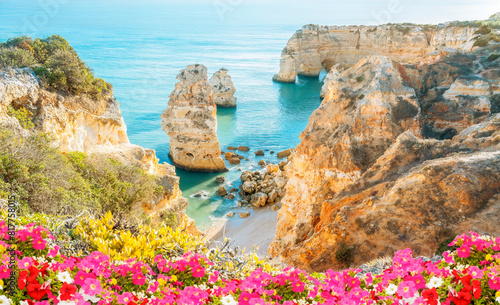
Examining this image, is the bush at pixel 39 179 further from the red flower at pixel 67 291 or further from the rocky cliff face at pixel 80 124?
the red flower at pixel 67 291

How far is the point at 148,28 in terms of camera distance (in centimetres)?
14200

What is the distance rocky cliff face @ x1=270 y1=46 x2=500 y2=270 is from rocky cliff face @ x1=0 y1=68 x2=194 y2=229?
22.6ft

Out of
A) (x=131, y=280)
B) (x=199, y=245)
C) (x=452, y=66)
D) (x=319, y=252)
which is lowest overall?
(x=319, y=252)

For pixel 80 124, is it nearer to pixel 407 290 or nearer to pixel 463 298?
pixel 407 290

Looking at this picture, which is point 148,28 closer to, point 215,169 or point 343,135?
point 215,169

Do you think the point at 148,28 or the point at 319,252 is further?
the point at 148,28

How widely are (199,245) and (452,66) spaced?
2136cm

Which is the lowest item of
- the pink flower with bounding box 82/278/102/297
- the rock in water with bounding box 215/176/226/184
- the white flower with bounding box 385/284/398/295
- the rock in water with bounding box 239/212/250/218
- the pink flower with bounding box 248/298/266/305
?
the rock in water with bounding box 239/212/250/218

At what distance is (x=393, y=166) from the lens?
12289 mm

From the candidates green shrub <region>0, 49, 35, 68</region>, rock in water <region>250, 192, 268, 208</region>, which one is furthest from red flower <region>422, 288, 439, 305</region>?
rock in water <region>250, 192, 268, 208</region>

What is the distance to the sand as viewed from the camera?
2377 centimetres

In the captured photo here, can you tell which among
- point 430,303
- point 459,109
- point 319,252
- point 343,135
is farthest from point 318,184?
point 430,303

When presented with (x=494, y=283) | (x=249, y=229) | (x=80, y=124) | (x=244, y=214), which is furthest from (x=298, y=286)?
(x=244, y=214)

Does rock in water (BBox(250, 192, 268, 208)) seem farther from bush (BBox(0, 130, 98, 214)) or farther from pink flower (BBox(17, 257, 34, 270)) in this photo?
pink flower (BBox(17, 257, 34, 270))
